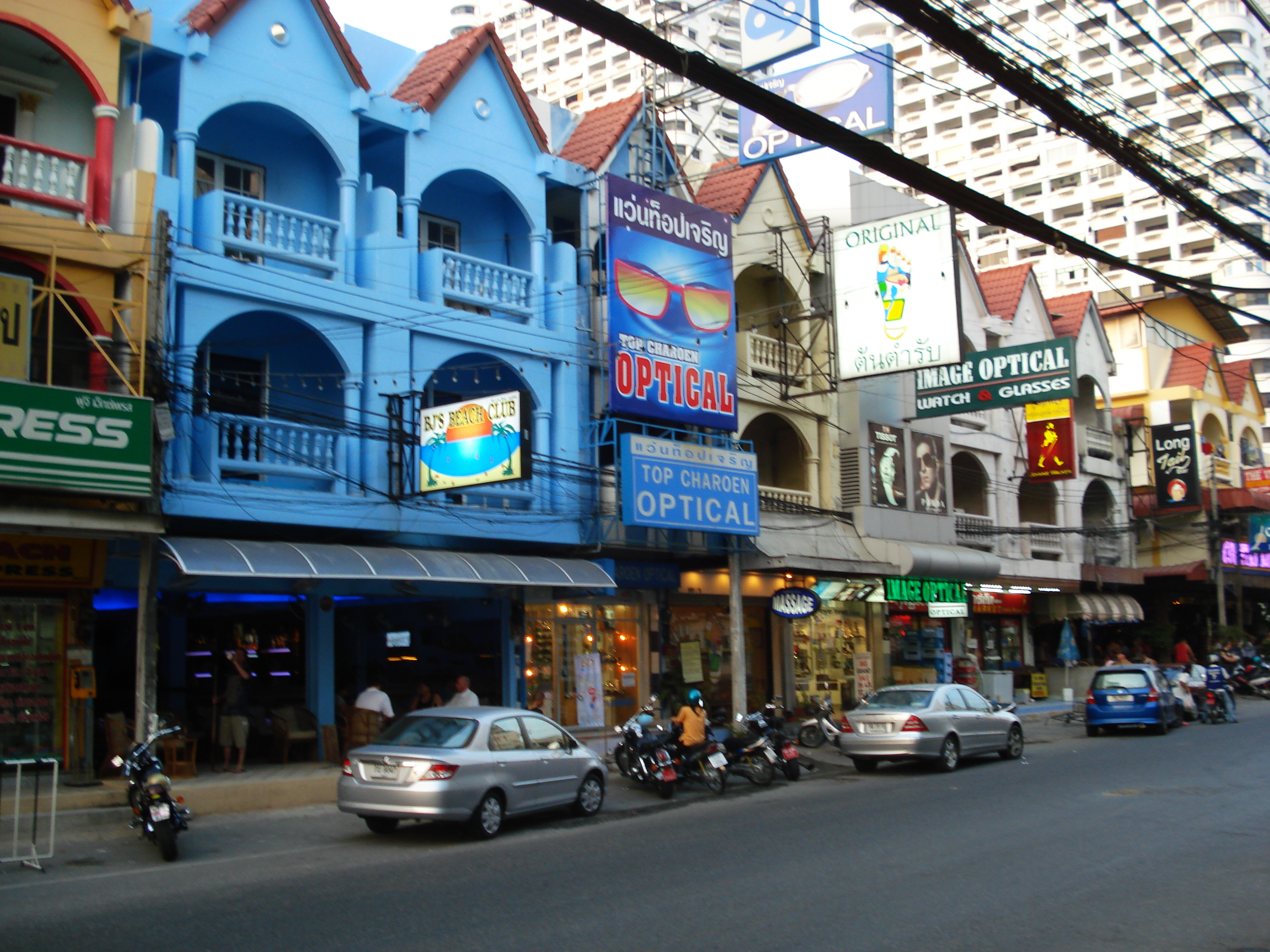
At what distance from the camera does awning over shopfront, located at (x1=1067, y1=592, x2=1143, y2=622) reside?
34875 mm

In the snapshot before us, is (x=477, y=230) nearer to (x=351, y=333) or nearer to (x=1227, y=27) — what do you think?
(x=351, y=333)

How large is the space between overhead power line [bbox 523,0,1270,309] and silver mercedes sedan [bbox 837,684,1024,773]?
7982 mm

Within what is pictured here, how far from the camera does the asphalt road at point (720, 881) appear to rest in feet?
25.9

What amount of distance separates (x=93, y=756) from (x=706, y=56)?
487 inches

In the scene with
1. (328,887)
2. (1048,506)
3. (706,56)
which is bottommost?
(328,887)

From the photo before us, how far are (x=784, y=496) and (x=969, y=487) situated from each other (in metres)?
10.3

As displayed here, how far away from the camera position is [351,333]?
1759 centimetres

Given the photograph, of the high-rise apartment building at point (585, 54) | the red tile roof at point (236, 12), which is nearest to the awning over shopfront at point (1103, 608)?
the red tile roof at point (236, 12)

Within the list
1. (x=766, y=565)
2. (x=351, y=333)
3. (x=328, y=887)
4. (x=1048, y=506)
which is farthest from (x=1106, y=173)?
(x=328, y=887)

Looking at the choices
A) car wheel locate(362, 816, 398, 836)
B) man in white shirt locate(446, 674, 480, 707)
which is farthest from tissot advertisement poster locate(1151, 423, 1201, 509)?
car wheel locate(362, 816, 398, 836)

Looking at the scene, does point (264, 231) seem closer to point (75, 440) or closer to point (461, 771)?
point (75, 440)

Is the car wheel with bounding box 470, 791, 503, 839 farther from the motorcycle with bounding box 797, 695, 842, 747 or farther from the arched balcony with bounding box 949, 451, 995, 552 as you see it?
the arched balcony with bounding box 949, 451, 995, 552

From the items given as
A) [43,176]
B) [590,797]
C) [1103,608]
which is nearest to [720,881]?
[590,797]

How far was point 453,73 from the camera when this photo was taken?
19656 mm
